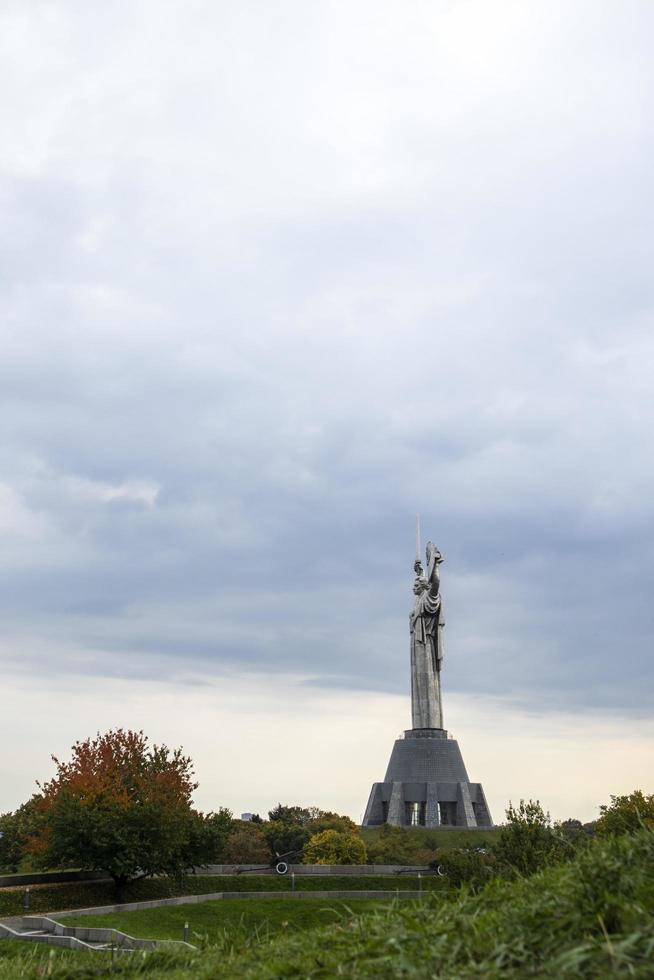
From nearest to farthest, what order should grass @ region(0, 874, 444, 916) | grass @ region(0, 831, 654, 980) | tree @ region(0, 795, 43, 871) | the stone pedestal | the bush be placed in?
grass @ region(0, 831, 654, 980) → the bush → grass @ region(0, 874, 444, 916) → tree @ region(0, 795, 43, 871) → the stone pedestal

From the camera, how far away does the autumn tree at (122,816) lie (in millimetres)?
31297

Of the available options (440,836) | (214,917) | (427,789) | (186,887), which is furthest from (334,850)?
(427,789)

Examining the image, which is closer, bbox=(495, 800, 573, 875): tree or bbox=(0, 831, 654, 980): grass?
bbox=(0, 831, 654, 980): grass

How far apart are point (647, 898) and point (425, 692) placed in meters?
54.3

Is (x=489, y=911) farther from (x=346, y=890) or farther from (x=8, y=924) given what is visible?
(x=346, y=890)

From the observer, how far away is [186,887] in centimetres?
3553

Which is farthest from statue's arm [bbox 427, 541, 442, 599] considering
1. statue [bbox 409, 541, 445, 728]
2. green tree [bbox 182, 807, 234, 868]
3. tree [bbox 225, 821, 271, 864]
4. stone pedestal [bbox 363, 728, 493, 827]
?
green tree [bbox 182, 807, 234, 868]

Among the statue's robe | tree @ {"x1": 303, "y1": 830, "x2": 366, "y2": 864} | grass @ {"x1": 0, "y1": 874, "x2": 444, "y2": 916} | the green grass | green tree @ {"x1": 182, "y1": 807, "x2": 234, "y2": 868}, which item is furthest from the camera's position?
the statue's robe

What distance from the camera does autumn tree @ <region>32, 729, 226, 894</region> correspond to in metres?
31.3

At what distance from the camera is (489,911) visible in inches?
305

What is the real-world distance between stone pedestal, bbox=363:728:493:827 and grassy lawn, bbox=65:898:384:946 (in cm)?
2199

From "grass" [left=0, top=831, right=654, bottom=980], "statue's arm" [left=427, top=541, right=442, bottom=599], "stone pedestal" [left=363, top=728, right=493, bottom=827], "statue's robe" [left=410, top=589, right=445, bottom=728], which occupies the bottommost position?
"grass" [left=0, top=831, right=654, bottom=980]

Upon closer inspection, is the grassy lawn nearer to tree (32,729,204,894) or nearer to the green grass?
tree (32,729,204,894)

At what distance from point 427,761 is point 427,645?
7820 mm
